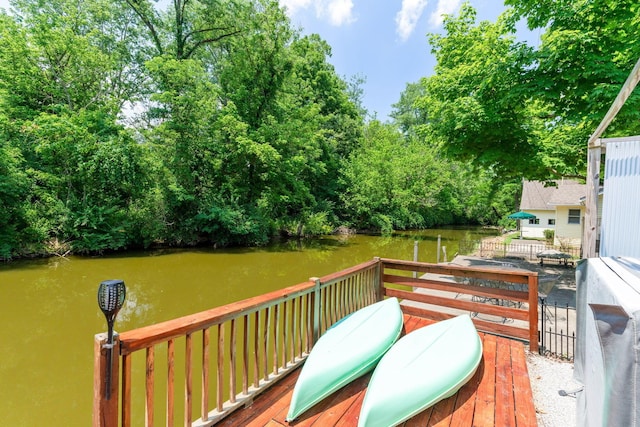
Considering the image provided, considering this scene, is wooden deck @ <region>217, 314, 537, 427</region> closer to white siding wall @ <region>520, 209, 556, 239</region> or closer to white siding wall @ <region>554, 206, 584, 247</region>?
white siding wall @ <region>554, 206, 584, 247</region>

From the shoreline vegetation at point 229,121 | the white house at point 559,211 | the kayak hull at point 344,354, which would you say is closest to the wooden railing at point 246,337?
the kayak hull at point 344,354

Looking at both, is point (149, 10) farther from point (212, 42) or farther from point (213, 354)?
point (213, 354)

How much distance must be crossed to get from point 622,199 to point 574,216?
17458 mm

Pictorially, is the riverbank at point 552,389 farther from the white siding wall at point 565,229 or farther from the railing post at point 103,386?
the white siding wall at point 565,229

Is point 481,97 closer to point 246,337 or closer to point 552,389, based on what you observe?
point 552,389

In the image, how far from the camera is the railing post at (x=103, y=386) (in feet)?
4.59

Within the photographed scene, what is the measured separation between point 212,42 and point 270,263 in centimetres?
1484

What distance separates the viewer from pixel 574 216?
15945 mm

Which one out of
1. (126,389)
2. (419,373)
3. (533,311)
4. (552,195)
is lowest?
(419,373)

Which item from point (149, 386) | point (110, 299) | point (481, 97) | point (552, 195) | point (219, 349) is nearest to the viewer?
point (110, 299)

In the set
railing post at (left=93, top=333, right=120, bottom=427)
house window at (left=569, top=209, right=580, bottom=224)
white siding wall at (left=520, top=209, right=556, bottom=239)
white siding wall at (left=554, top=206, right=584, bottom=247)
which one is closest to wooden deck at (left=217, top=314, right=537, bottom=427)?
railing post at (left=93, top=333, right=120, bottom=427)

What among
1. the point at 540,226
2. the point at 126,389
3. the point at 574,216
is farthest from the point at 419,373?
the point at 540,226

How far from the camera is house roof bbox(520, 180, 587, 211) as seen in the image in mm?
15914

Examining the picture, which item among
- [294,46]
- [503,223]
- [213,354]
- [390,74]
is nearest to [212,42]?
[294,46]
